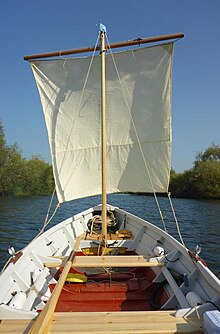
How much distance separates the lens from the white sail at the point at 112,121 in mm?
8711

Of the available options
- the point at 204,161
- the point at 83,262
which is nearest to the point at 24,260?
the point at 83,262

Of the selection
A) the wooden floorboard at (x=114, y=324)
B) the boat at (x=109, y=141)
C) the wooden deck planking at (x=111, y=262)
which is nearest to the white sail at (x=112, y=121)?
the boat at (x=109, y=141)

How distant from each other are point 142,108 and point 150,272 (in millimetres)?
5447

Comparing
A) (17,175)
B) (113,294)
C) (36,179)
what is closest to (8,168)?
(17,175)

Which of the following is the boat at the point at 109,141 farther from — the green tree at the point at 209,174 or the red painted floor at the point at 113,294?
the green tree at the point at 209,174

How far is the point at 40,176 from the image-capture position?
178ft

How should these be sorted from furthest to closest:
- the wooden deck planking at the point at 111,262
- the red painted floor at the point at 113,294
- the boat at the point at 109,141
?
the boat at the point at 109,141, the wooden deck planking at the point at 111,262, the red painted floor at the point at 113,294

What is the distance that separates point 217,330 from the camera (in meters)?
2.49

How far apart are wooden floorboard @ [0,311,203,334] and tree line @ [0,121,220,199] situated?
43902 mm

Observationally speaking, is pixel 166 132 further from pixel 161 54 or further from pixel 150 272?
pixel 150 272

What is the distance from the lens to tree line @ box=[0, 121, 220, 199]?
4528cm

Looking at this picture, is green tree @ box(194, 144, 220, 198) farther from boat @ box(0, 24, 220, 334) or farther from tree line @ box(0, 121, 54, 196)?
boat @ box(0, 24, 220, 334)

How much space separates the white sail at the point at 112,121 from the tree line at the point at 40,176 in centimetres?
3834

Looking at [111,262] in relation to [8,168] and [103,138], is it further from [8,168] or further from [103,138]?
[8,168]
